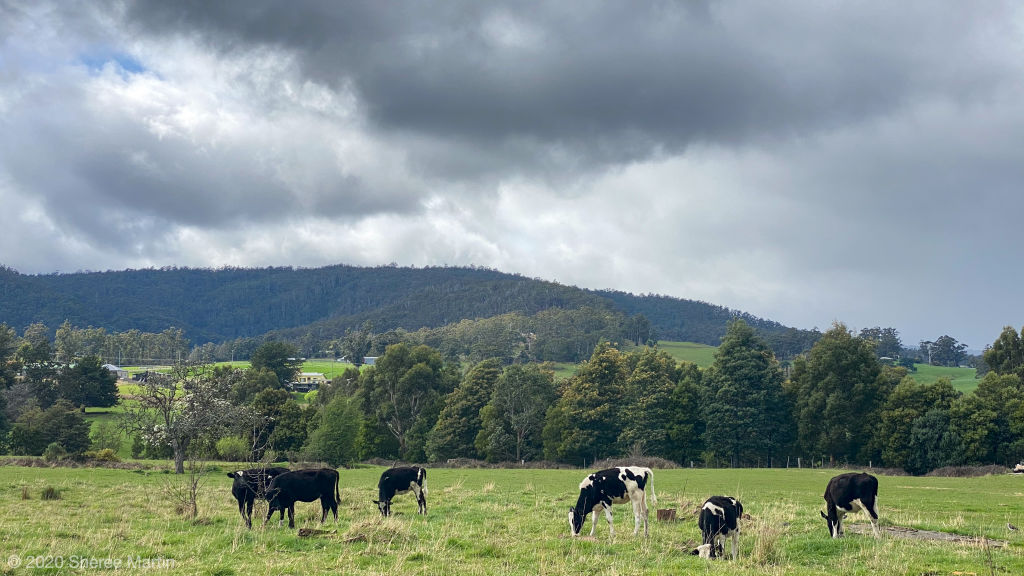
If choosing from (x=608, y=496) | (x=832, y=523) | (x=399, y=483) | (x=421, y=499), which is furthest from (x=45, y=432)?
(x=832, y=523)

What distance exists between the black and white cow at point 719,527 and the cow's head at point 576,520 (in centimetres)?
355

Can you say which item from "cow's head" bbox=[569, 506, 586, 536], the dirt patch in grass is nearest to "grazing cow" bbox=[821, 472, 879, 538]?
the dirt patch in grass

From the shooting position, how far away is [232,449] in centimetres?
6147

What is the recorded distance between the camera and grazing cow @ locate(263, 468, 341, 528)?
19.0 m

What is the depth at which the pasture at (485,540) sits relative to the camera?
12391 millimetres

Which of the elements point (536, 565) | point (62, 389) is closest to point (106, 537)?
point (536, 565)

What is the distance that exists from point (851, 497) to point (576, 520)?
7.20 m

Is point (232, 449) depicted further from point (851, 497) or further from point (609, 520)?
point (851, 497)

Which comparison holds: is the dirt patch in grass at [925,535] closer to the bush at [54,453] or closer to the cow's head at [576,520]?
the cow's head at [576,520]

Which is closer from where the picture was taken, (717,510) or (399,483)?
(717,510)

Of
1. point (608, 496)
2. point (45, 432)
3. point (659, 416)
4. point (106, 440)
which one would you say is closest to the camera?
point (608, 496)

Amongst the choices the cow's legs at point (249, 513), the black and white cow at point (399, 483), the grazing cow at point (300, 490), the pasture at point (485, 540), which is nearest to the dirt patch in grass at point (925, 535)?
the pasture at point (485, 540)

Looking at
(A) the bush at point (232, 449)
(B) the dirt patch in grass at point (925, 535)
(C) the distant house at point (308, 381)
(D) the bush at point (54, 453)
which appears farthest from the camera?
(C) the distant house at point (308, 381)

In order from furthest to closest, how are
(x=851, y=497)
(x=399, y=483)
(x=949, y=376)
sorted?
1. (x=949, y=376)
2. (x=399, y=483)
3. (x=851, y=497)
